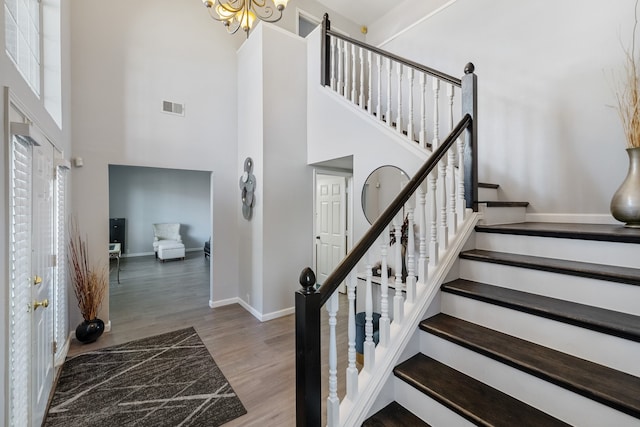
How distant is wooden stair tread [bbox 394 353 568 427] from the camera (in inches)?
42.8

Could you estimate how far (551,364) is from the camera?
45.0 inches

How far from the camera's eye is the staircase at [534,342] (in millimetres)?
1058

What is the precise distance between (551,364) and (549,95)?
101 inches

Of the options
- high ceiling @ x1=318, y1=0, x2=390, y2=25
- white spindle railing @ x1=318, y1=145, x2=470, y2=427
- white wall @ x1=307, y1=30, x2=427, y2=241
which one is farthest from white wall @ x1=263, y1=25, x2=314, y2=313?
white spindle railing @ x1=318, y1=145, x2=470, y2=427

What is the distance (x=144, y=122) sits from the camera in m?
3.67

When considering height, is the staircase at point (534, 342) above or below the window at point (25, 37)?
below

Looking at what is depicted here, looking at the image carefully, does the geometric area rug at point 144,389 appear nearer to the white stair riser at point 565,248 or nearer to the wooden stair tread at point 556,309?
the wooden stair tread at point 556,309

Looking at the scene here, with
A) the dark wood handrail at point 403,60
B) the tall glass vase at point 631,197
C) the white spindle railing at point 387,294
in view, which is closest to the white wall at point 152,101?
the dark wood handrail at point 403,60

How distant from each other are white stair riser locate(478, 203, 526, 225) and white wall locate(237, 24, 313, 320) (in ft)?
8.35

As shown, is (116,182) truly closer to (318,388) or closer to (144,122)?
(144,122)

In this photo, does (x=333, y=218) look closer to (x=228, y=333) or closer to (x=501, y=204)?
(x=228, y=333)

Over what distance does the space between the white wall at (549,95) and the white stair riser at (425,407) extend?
2.28 metres

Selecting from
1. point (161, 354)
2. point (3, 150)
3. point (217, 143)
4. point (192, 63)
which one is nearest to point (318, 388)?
point (3, 150)

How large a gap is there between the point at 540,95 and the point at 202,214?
891 centimetres
